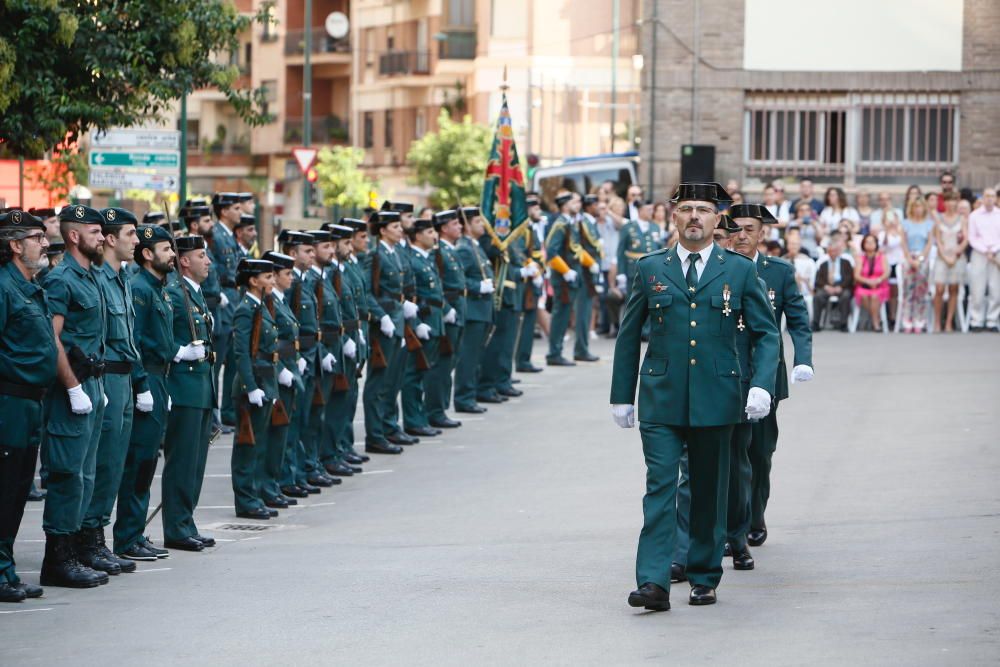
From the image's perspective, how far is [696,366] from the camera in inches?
381

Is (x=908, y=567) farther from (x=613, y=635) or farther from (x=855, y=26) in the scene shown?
(x=855, y=26)

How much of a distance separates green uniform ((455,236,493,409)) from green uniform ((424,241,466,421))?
21.9 inches

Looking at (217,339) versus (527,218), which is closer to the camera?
(217,339)

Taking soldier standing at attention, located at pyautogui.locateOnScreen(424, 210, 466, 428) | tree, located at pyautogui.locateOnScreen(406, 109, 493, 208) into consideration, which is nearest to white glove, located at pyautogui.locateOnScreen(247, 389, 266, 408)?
soldier standing at attention, located at pyautogui.locateOnScreen(424, 210, 466, 428)

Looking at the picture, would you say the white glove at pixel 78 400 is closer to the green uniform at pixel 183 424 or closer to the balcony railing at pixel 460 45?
the green uniform at pixel 183 424

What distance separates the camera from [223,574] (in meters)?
11.1

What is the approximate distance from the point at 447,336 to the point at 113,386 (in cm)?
780

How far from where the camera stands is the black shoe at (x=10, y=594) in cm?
1009

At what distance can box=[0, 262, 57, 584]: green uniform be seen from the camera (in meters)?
10.2

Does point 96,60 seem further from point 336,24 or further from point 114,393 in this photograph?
point 336,24

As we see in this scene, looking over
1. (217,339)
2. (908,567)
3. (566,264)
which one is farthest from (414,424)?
(908,567)

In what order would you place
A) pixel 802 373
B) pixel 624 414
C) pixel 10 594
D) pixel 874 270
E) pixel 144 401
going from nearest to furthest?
pixel 624 414
pixel 10 594
pixel 802 373
pixel 144 401
pixel 874 270

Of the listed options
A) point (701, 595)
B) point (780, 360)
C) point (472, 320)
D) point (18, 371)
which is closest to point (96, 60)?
point (472, 320)

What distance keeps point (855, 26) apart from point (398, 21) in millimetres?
37689
